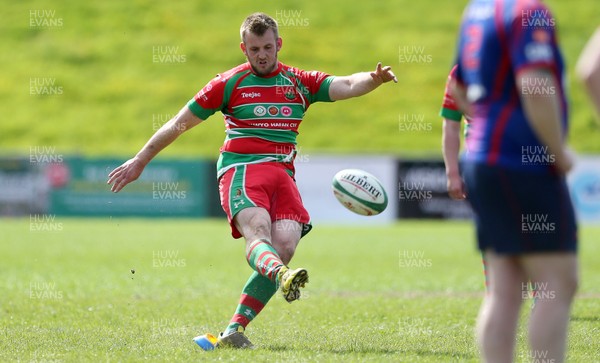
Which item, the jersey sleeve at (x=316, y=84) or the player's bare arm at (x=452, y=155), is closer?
the player's bare arm at (x=452, y=155)

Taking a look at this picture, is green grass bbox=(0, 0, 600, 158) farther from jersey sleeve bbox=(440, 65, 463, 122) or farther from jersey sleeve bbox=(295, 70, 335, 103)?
jersey sleeve bbox=(440, 65, 463, 122)

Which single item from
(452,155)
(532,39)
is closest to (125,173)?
(452,155)

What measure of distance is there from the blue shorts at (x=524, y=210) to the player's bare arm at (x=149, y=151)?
295cm

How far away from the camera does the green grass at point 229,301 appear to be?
6.41m

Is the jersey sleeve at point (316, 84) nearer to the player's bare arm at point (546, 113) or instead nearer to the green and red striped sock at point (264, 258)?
the green and red striped sock at point (264, 258)

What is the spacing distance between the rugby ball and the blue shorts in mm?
3033

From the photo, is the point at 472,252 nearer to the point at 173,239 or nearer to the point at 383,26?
the point at 173,239

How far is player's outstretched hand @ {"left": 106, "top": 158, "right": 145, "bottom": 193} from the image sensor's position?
653 centimetres

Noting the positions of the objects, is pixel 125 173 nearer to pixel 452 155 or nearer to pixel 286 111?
pixel 286 111

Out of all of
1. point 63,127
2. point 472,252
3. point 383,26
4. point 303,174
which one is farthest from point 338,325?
point 383,26

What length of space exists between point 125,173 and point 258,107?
1.01m

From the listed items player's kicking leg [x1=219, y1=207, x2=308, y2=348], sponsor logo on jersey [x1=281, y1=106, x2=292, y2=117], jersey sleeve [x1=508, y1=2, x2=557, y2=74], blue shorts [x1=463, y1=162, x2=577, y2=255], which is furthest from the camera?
sponsor logo on jersey [x1=281, y1=106, x2=292, y2=117]

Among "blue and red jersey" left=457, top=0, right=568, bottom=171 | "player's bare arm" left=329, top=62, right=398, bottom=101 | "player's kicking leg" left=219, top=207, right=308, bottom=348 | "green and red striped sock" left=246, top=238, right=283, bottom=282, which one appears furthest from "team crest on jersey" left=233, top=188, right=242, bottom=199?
"blue and red jersey" left=457, top=0, right=568, bottom=171

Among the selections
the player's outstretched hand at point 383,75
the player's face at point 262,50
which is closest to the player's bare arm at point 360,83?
the player's outstretched hand at point 383,75
